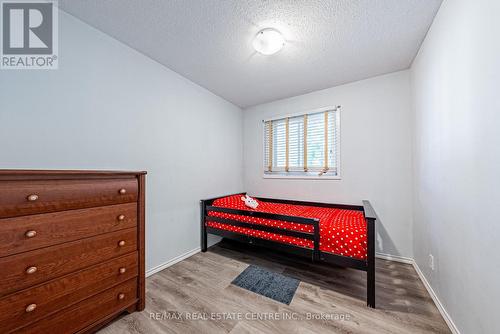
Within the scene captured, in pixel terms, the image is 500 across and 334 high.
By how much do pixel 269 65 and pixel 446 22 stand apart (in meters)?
Result: 1.44

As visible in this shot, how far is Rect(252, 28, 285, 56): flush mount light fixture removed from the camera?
1580 millimetres

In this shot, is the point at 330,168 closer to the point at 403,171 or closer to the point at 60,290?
the point at 403,171

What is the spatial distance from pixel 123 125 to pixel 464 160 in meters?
2.63

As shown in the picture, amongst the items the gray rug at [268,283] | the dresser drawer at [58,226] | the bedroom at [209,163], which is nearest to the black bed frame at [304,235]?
the bedroom at [209,163]

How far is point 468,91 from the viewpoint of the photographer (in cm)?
108

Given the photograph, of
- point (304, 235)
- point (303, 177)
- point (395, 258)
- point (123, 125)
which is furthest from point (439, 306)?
A: point (123, 125)

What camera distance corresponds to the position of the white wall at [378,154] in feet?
7.22

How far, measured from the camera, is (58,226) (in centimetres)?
104

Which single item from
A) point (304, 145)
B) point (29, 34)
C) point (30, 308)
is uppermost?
point (29, 34)

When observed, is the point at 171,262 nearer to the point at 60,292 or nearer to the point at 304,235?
the point at 60,292

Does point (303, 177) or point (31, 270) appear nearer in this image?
point (31, 270)

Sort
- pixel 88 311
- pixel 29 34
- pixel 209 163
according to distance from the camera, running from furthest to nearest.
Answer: pixel 209 163, pixel 29 34, pixel 88 311

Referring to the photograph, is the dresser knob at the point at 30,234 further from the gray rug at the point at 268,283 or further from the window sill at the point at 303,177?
the window sill at the point at 303,177

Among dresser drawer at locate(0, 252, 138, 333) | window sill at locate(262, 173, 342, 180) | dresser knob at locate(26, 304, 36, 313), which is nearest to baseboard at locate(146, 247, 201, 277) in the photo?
dresser drawer at locate(0, 252, 138, 333)
